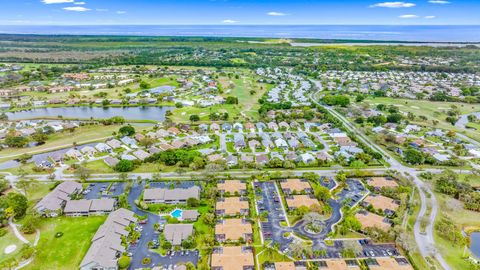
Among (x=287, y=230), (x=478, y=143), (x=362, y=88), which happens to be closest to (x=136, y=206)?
(x=287, y=230)

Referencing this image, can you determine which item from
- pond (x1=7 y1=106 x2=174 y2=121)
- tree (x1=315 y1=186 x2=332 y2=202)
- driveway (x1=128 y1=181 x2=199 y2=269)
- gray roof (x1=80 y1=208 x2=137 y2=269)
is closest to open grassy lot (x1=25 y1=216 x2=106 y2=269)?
gray roof (x1=80 y1=208 x2=137 y2=269)

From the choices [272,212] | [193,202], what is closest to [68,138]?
[193,202]

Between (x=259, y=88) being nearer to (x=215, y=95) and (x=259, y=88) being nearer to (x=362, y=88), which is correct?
(x=215, y=95)

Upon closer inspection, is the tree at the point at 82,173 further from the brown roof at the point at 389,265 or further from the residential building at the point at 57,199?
the brown roof at the point at 389,265

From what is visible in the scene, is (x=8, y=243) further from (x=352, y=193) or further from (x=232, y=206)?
(x=352, y=193)

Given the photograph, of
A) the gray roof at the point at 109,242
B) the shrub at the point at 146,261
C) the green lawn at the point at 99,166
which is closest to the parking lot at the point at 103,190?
the green lawn at the point at 99,166

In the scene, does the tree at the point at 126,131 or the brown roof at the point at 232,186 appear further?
the tree at the point at 126,131
